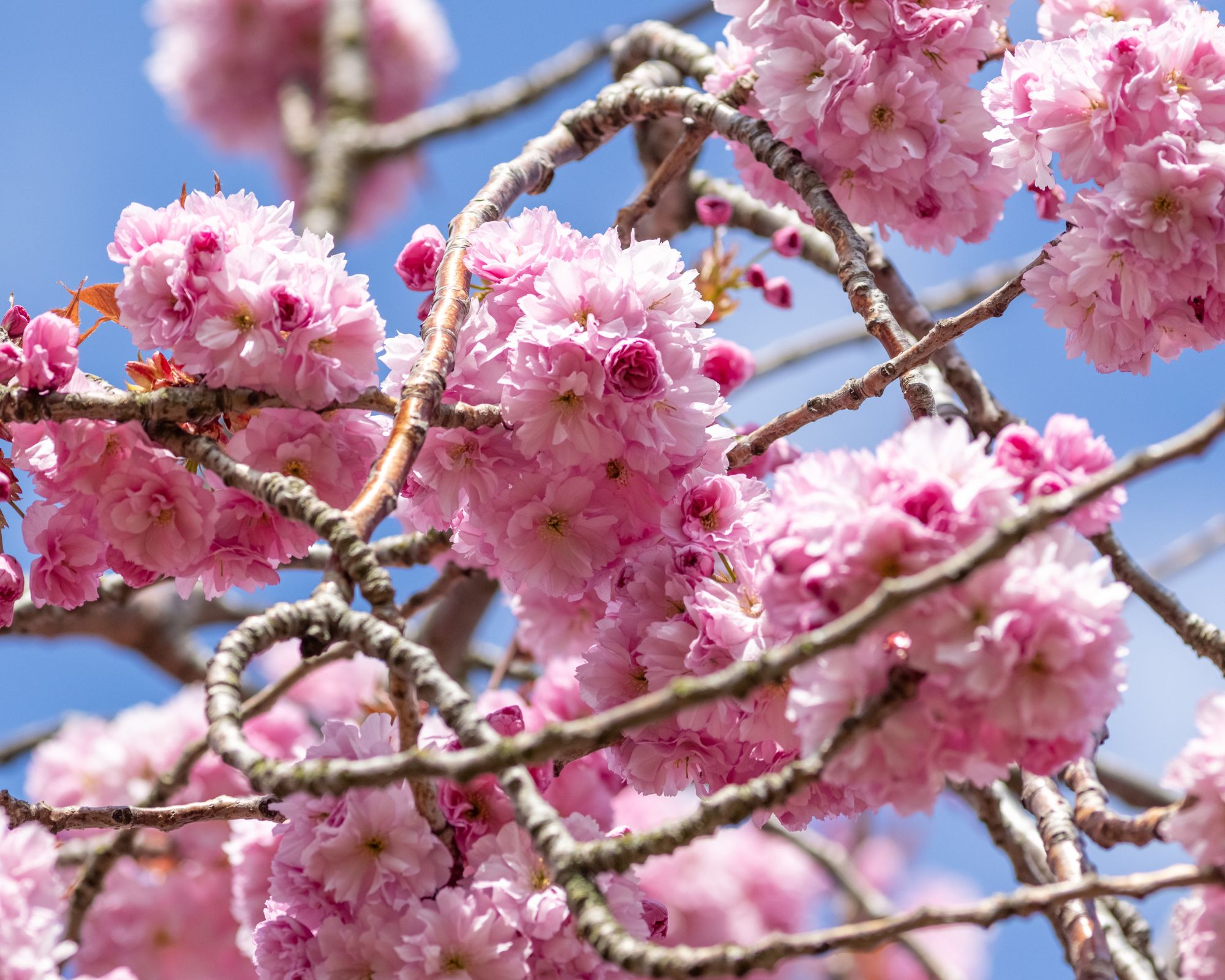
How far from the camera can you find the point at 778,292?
3082 millimetres

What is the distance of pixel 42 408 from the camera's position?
70.7 inches

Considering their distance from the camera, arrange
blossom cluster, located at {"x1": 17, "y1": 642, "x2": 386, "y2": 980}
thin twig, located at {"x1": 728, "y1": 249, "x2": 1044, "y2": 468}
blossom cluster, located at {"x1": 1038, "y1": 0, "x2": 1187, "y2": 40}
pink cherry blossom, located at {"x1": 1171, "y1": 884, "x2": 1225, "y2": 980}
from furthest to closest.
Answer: blossom cluster, located at {"x1": 17, "y1": 642, "x2": 386, "y2": 980}, blossom cluster, located at {"x1": 1038, "y1": 0, "x2": 1187, "y2": 40}, thin twig, located at {"x1": 728, "y1": 249, "x2": 1044, "y2": 468}, pink cherry blossom, located at {"x1": 1171, "y1": 884, "x2": 1225, "y2": 980}

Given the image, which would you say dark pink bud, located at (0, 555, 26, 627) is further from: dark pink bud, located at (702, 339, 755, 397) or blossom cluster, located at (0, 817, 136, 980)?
dark pink bud, located at (702, 339, 755, 397)

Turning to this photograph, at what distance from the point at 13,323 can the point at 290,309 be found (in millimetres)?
493

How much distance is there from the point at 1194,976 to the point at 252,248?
161 cm

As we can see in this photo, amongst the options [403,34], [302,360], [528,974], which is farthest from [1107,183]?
[403,34]

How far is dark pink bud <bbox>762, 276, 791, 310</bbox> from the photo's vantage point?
3.07 meters

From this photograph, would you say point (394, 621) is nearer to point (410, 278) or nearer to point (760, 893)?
point (410, 278)

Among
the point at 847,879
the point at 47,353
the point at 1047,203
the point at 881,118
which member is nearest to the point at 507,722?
the point at 47,353

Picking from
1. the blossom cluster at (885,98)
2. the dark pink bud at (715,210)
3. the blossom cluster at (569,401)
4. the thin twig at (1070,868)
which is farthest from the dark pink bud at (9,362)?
the dark pink bud at (715,210)

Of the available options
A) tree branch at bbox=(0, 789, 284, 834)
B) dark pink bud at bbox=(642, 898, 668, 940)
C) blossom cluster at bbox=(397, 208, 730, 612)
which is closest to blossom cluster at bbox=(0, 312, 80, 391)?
blossom cluster at bbox=(397, 208, 730, 612)

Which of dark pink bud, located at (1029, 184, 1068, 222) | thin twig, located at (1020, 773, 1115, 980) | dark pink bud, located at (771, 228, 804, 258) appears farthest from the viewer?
dark pink bud, located at (771, 228, 804, 258)

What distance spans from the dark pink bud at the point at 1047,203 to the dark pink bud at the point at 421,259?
3.95 feet

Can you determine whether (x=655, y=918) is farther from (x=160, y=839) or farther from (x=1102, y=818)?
(x=160, y=839)
